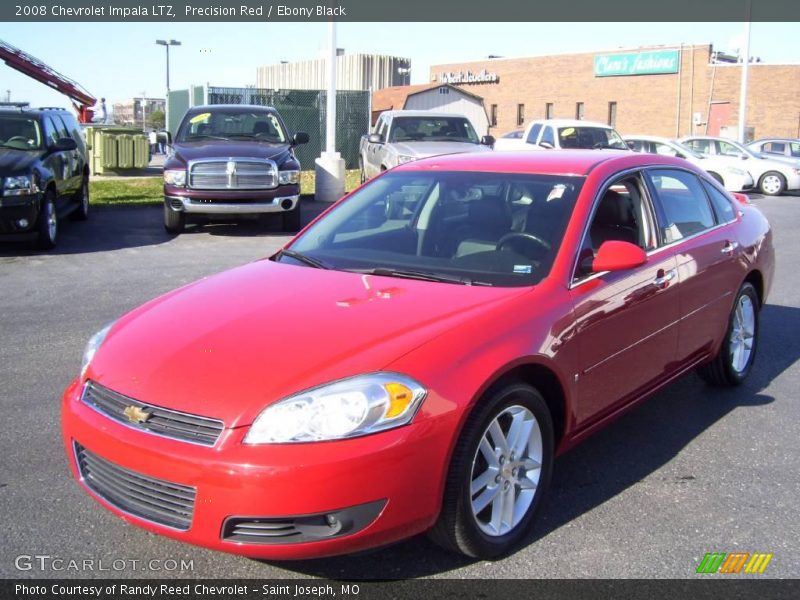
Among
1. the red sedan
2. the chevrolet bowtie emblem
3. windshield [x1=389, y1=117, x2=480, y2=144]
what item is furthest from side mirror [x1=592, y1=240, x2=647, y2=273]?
windshield [x1=389, y1=117, x2=480, y2=144]

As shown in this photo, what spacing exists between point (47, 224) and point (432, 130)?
755 cm

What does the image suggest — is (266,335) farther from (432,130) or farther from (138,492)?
(432,130)

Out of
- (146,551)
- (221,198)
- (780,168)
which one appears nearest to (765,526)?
(146,551)

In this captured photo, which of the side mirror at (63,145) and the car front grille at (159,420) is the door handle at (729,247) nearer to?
the car front grille at (159,420)

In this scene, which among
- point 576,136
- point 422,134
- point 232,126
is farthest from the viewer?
point 576,136

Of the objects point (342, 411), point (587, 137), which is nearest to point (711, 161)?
point (587, 137)

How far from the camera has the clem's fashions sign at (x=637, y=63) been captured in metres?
49.2

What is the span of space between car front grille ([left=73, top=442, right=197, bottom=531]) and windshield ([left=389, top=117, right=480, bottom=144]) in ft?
42.9

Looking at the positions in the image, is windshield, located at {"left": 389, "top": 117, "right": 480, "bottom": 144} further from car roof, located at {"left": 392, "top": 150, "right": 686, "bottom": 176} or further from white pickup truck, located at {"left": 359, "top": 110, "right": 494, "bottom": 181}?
car roof, located at {"left": 392, "top": 150, "right": 686, "bottom": 176}

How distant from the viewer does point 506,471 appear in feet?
11.4

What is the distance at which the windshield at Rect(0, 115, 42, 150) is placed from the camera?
11648mm

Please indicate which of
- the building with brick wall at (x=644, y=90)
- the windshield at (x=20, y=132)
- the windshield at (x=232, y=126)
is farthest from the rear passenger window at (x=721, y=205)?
the building with brick wall at (x=644, y=90)

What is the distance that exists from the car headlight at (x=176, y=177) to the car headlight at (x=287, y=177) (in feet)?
4.61

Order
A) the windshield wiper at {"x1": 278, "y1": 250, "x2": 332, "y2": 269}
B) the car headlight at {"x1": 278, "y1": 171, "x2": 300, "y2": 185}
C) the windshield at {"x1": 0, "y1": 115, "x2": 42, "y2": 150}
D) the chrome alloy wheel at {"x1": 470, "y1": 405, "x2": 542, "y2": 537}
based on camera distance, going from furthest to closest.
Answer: the car headlight at {"x1": 278, "y1": 171, "x2": 300, "y2": 185} → the windshield at {"x1": 0, "y1": 115, "x2": 42, "y2": 150} → the windshield wiper at {"x1": 278, "y1": 250, "x2": 332, "y2": 269} → the chrome alloy wheel at {"x1": 470, "y1": 405, "x2": 542, "y2": 537}
